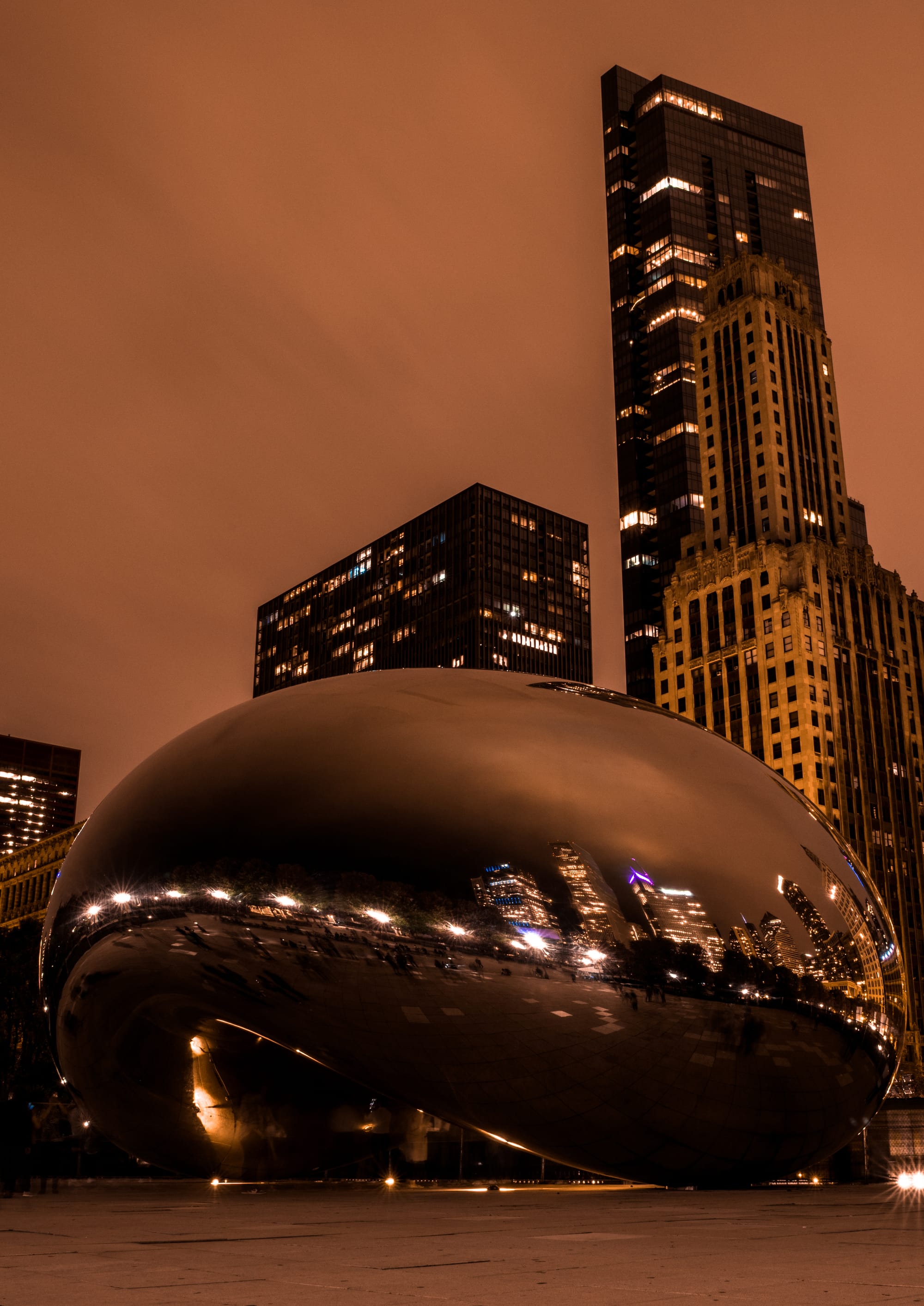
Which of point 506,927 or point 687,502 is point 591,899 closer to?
point 506,927

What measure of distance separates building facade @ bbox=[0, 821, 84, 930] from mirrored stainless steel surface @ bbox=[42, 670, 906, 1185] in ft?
315

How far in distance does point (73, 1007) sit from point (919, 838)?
117m

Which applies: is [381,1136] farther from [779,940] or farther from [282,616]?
[282,616]

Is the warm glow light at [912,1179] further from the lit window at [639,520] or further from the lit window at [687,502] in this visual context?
the lit window at [639,520]

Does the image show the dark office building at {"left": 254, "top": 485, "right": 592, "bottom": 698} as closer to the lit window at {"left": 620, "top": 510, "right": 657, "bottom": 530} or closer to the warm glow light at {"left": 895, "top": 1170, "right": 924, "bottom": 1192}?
the lit window at {"left": 620, "top": 510, "right": 657, "bottom": 530}

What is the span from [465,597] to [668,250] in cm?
5978

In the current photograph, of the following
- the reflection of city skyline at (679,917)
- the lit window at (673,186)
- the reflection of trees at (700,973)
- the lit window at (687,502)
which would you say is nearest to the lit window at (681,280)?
the lit window at (673,186)

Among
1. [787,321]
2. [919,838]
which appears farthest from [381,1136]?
[787,321]

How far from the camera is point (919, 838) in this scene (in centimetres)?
11725

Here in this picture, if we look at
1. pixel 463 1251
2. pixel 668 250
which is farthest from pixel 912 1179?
pixel 668 250

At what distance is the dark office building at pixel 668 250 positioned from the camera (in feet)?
525

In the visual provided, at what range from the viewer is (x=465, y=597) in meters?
165

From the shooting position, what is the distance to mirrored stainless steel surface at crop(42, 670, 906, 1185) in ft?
33.8

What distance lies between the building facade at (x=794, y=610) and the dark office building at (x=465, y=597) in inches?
1545
